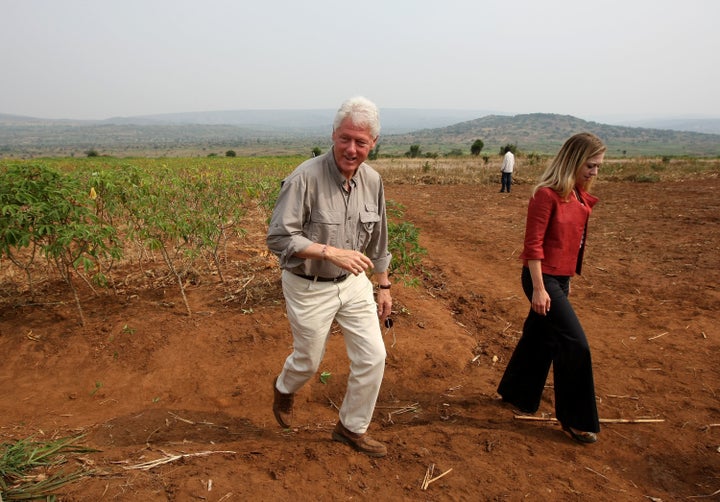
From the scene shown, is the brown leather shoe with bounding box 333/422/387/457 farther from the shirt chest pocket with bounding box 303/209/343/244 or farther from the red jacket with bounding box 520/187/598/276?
the red jacket with bounding box 520/187/598/276

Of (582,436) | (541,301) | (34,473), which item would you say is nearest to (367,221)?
(541,301)

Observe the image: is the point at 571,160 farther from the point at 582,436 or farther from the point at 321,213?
the point at 582,436

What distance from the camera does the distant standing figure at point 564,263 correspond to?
2.71m

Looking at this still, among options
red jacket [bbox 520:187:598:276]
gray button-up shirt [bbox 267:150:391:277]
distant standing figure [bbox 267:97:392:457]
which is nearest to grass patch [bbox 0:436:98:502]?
distant standing figure [bbox 267:97:392:457]

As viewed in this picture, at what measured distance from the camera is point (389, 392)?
365 centimetres

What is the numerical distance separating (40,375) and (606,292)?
6161 mm

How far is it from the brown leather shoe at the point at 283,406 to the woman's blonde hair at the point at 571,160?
200 centimetres

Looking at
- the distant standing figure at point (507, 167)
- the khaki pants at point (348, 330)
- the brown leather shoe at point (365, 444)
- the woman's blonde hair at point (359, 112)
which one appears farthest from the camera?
the distant standing figure at point (507, 167)

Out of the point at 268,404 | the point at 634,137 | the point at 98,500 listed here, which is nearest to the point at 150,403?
the point at 268,404

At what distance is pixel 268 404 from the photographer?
3570 millimetres

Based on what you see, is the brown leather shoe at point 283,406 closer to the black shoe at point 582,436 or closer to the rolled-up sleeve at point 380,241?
the rolled-up sleeve at point 380,241

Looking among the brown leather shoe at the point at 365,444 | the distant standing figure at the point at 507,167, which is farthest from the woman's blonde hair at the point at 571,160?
the distant standing figure at the point at 507,167

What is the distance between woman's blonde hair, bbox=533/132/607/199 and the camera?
2.66 meters

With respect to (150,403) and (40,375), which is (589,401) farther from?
(40,375)
